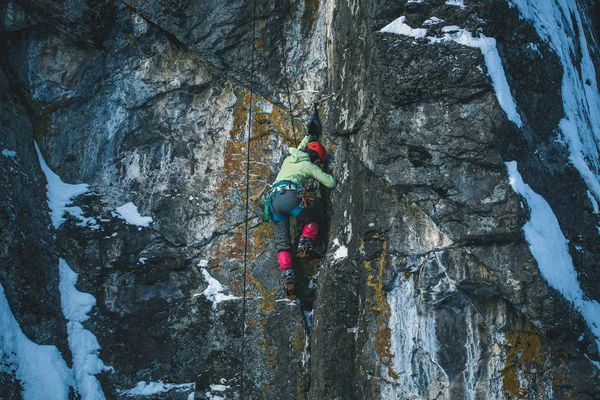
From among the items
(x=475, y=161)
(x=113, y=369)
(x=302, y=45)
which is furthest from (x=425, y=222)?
(x=113, y=369)

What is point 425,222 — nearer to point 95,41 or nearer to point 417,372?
point 417,372

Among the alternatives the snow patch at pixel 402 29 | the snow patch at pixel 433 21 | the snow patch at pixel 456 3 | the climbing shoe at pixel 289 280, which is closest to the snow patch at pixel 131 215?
the climbing shoe at pixel 289 280

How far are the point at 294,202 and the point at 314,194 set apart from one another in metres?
0.56

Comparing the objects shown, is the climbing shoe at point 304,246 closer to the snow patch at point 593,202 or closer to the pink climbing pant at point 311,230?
the pink climbing pant at point 311,230

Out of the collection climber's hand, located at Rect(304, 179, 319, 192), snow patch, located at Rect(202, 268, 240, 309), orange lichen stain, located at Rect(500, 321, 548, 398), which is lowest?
orange lichen stain, located at Rect(500, 321, 548, 398)

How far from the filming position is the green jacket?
8.30 metres

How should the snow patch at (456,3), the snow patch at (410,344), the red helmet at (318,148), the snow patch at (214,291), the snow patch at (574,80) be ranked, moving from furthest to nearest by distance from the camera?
the snow patch at (214,291), the red helmet at (318,148), the snow patch at (574,80), the snow patch at (456,3), the snow patch at (410,344)

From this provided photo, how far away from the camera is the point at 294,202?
8.26 m

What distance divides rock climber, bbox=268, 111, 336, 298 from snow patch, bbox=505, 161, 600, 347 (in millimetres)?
2575

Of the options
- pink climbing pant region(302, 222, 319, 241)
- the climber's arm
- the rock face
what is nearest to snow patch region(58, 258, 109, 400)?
the rock face

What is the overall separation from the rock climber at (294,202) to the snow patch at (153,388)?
1.82 meters

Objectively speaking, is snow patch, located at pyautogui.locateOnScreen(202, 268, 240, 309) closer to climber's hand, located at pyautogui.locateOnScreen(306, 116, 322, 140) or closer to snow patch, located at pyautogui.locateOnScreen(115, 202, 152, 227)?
snow patch, located at pyautogui.locateOnScreen(115, 202, 152, 227)

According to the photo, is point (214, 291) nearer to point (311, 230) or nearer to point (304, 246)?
point (304, 246)

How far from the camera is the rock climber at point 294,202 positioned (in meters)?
8.27
